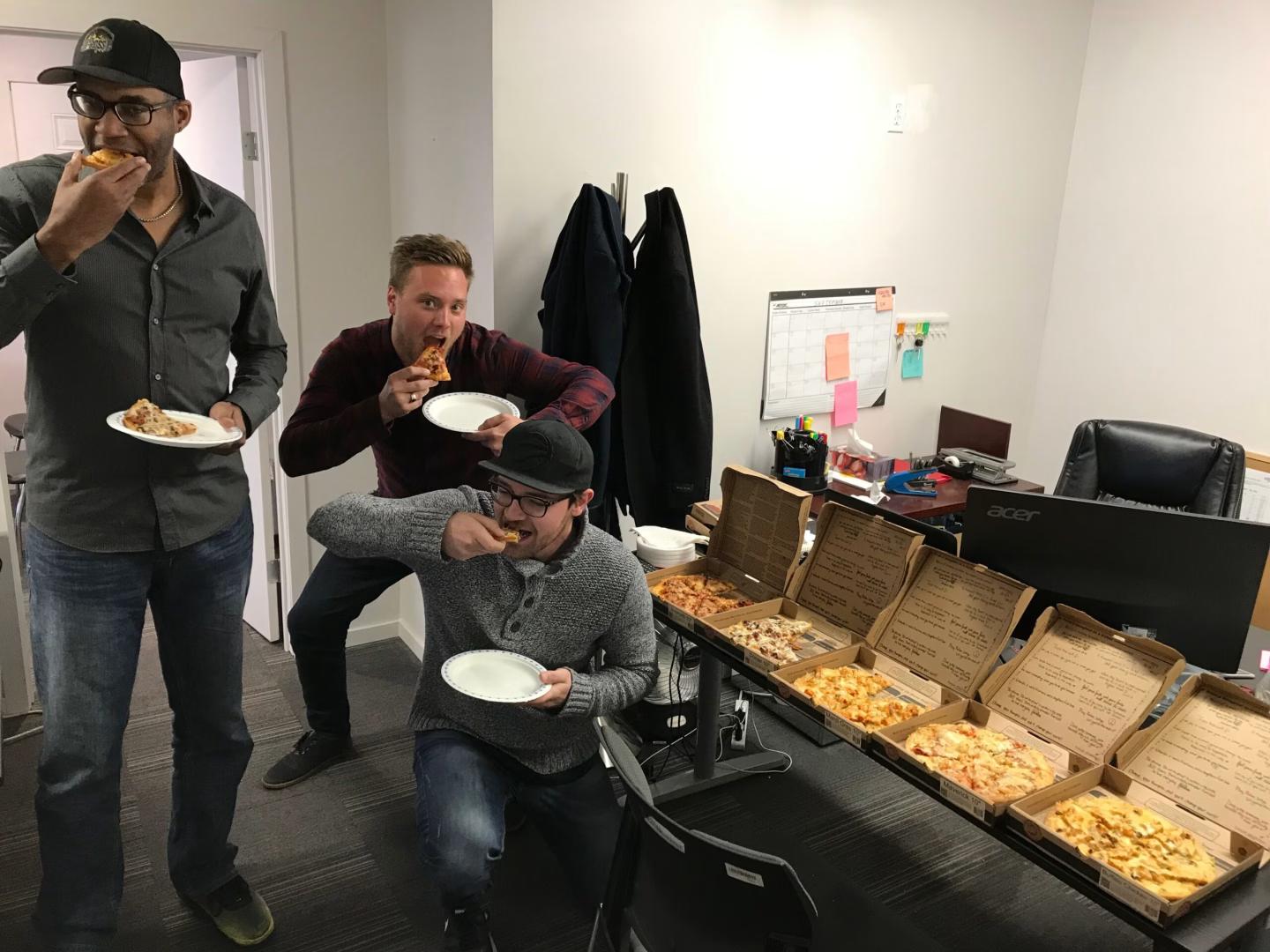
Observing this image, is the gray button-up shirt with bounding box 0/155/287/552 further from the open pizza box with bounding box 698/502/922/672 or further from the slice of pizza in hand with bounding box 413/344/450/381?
the open pizza box with bounding box 698/502/922/672

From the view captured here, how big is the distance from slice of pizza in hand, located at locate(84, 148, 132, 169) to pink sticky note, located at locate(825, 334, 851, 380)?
8.71 feet

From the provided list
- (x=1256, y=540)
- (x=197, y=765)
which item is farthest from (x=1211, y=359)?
(x=197, y=765)

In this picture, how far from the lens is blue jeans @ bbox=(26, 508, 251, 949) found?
5.81 ft

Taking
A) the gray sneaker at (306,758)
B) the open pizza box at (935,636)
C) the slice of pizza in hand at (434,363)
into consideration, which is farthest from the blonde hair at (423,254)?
the gray sneaker at (306,758)

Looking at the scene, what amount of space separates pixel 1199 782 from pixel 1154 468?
1500 mm

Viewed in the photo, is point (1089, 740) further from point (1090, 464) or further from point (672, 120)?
point (672, 120)

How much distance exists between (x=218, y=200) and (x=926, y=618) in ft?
5.63

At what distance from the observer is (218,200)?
1910 mm

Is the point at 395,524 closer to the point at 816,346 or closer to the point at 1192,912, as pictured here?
the point at 1192,912

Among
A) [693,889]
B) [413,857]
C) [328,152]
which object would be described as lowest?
[413,857]

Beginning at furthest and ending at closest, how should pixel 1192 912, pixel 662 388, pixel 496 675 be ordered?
pixel 662 388, pixel 496 675, pixel 1192 912

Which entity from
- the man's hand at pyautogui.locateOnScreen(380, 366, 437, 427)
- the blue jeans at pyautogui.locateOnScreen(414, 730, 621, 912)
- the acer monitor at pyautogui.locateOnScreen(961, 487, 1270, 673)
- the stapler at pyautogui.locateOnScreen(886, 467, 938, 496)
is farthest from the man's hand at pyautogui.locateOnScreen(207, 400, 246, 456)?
the stapler at pyautogui.locateOnScreen(886, 467, 938, 496)

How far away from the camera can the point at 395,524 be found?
1.90 metres

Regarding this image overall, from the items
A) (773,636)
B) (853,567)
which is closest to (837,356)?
(853,567)
